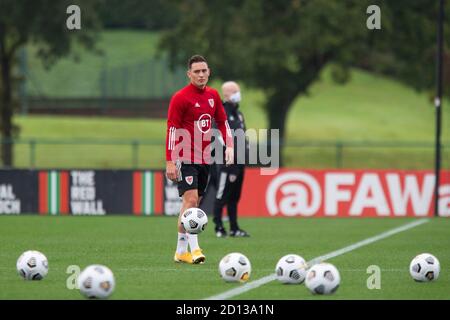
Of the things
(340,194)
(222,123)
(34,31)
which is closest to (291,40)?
(34,31)

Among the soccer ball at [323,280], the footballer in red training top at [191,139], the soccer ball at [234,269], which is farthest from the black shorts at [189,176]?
the soccer ball at [323,280]

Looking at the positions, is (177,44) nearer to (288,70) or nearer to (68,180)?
(288,70)

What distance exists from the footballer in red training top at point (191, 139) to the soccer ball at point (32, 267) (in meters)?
2.23

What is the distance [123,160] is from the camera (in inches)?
1694

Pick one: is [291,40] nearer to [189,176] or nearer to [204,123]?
[204,123]

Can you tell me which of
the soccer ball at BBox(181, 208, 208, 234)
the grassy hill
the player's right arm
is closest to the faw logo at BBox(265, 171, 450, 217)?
the grassy hill

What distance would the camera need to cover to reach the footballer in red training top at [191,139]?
45.2 feet

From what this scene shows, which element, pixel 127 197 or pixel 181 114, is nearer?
pixel 181 114

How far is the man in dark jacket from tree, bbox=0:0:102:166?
16655 mm

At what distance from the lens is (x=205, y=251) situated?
15.9 m

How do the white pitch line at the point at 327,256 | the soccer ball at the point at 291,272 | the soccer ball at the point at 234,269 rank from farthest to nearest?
1. the soccer ball at the point at 234,269
2. the soccer ball at the point at 291,272
3. the white pitch line at the point at 327,256

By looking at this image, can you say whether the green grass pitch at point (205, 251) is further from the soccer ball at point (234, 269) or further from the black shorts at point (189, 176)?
the black shorts at point (189, 176)
